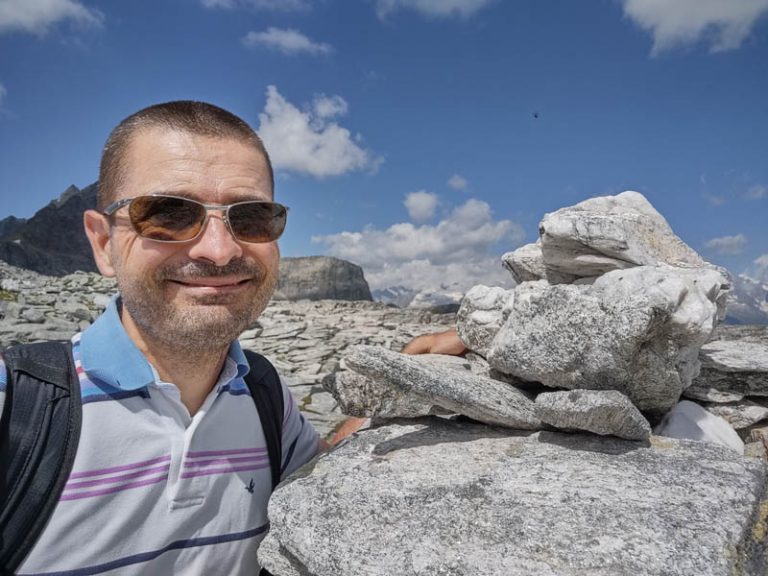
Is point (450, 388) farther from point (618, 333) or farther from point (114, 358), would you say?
point (114, 358)

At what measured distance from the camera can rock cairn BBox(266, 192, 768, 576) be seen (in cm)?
233

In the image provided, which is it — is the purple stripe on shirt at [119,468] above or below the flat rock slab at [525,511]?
above

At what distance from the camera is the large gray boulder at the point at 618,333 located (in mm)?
2965

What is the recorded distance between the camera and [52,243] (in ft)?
225

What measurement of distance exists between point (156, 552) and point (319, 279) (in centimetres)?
7712

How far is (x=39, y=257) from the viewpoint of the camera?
57.8m

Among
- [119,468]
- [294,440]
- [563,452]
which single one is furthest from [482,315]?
[119,468]

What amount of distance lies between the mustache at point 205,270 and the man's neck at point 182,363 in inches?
19.1

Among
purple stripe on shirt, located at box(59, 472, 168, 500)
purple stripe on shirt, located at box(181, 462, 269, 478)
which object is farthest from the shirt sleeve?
purple stripe on shirt, located at box(59, 472, 168, 500)

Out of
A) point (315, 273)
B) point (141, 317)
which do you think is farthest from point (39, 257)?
point (141, 317)

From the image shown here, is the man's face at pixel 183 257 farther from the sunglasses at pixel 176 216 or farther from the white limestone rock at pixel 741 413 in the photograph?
the white limestone rock at pixel 741 413

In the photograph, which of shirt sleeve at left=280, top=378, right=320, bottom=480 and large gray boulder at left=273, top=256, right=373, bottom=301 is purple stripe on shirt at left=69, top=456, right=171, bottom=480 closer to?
shirt sleeve at left=280, top=378, right=320, bottom=480

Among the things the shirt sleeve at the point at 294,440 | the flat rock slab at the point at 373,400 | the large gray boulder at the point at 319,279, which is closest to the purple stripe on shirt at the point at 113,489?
the shirt sleeve at the point at 294,440

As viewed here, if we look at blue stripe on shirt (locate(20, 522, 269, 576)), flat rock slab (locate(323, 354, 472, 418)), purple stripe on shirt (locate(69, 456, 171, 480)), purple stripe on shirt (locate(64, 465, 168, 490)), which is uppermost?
flat rock slab (locate(323, 354, 472, 418))
